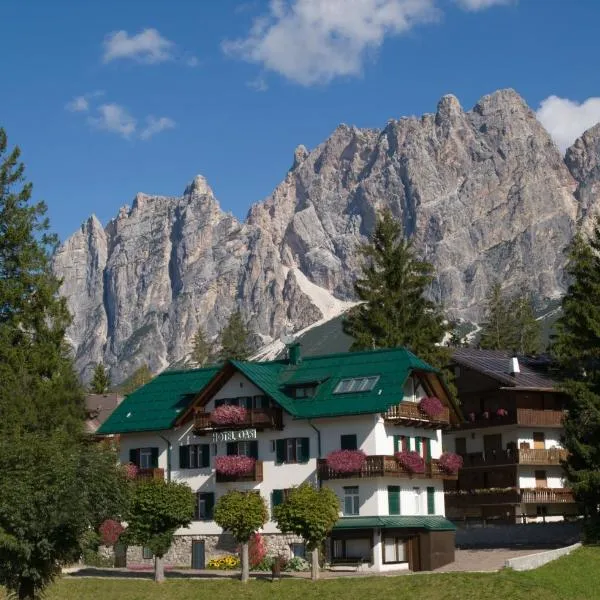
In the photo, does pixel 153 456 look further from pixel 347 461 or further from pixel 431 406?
pixel 431 406

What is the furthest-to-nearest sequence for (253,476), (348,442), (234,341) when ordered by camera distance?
(234,341) < (253,476) < (348,442)

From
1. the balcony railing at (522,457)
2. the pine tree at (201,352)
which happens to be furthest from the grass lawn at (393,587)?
the pine tree at (201,352)

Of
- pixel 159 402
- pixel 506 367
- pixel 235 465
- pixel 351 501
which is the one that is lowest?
pixel 351 501

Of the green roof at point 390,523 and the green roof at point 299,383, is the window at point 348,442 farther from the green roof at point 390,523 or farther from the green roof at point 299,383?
the green roof at point 390,523

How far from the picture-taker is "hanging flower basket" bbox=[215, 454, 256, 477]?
5909cm

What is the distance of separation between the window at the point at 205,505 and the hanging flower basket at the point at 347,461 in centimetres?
919

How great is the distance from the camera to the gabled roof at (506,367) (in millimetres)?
71312

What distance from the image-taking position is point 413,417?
57750mm

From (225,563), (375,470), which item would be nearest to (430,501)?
(375,470)

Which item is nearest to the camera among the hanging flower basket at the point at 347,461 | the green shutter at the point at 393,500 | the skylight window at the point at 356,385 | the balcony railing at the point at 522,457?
the hanging flower basket at the point at 347,461

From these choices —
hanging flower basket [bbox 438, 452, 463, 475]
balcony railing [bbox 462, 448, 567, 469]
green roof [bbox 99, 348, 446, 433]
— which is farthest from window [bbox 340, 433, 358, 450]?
balcony railing [bbox 462, 448, 567, 469]

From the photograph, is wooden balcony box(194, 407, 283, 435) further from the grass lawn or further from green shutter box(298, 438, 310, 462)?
the grass lawn

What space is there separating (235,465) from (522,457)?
21121 mm

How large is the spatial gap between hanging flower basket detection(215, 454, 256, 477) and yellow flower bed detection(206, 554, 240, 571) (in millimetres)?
4661
